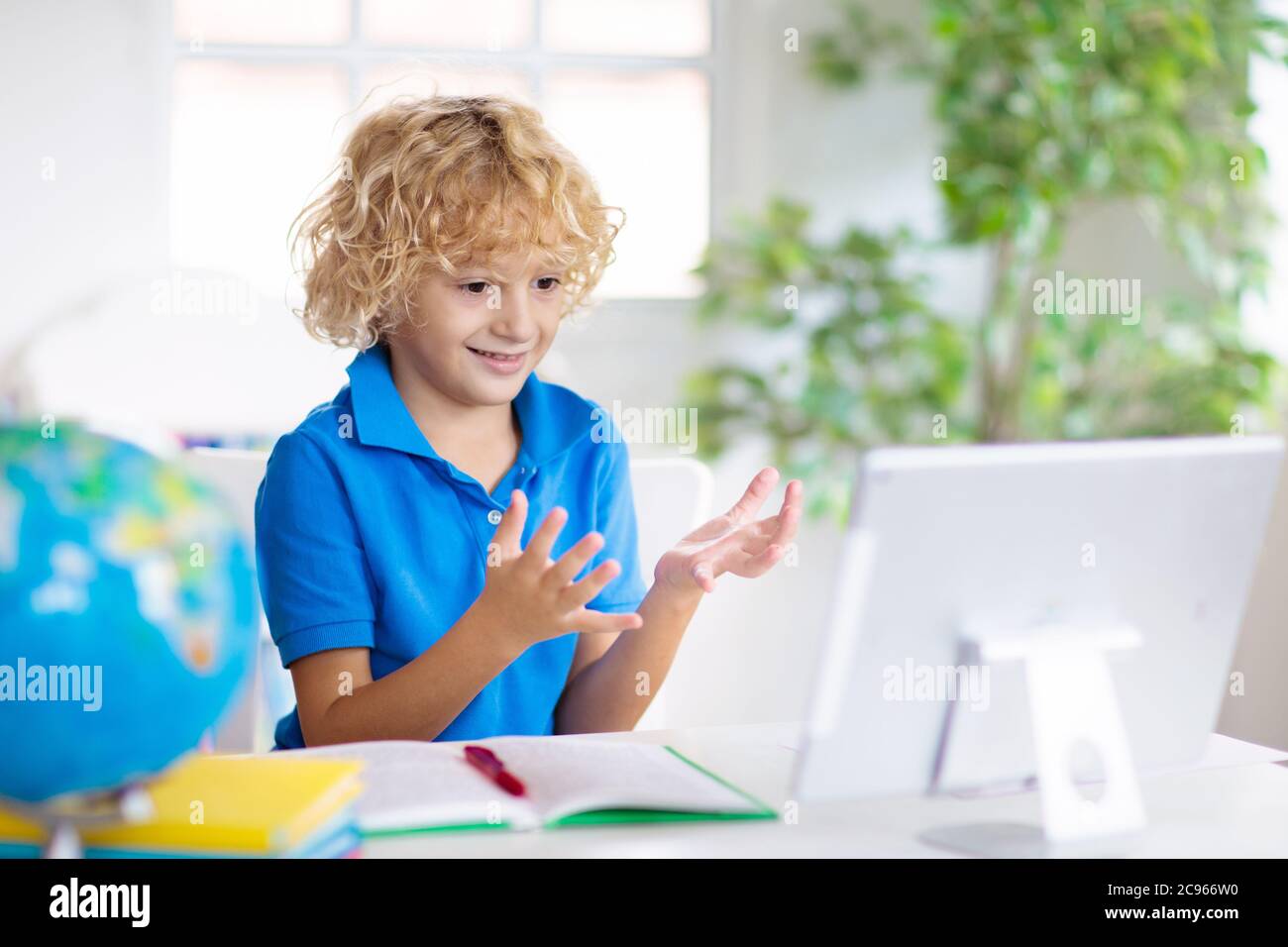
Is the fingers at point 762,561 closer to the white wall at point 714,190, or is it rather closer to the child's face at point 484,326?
the child's face at point 484,326

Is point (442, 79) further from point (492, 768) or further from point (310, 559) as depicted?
point (492, 768)

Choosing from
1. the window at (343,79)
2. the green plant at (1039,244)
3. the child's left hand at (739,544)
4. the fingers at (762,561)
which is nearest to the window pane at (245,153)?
the window at (343,79)

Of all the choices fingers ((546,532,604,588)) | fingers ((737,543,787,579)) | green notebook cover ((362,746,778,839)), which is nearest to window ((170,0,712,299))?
fingers ((737,543,787,579))

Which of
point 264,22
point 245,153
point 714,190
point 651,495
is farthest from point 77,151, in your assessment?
point 651,495

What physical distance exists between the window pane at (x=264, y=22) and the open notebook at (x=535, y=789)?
251cm

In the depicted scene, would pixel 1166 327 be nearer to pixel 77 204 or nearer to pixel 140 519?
pixel 77 204

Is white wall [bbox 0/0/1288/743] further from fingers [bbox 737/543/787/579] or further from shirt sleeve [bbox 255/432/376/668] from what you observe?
fingers [bbox 737/543/787/579]

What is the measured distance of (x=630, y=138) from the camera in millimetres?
3334

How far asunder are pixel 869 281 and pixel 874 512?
2391mm

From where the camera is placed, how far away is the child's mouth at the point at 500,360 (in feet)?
4.41

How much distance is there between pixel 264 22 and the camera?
10.3 ft

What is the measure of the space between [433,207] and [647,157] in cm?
211
